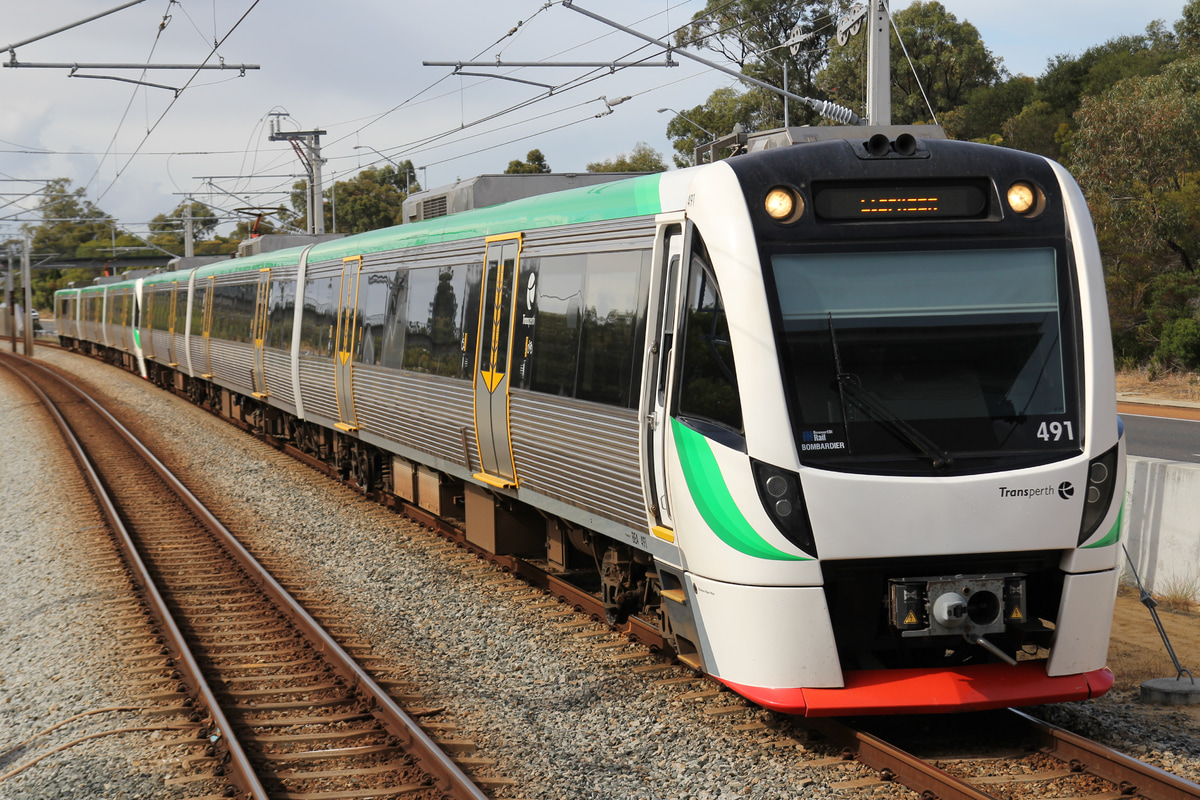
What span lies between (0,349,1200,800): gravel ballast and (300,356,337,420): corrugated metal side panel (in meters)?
1.61

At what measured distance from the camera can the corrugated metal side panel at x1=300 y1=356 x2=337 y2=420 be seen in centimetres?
1466

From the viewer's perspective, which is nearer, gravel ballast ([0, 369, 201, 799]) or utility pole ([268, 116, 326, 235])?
gravel ballast ([0, 369, 201, 799])

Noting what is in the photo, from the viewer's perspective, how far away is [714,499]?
228 inches

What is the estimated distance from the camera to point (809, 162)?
591cm

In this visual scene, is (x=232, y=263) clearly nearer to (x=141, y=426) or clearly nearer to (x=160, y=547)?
(x=141, y=426)

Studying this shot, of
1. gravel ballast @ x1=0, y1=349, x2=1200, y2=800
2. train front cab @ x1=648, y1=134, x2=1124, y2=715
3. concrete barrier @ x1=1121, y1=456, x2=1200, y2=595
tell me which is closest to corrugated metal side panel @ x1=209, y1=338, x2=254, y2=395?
gravel ballast @ x1=0, y1=349, x2=1200, y2=800

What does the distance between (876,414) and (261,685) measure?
169 inches

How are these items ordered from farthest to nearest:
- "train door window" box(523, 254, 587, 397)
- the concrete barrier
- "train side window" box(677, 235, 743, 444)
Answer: the concrete barrier
"train door window" box(523, 254, 587, 397)
"train side window" box(677, 235, 743, 444)

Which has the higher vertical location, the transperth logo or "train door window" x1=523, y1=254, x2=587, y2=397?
"train door window" x1=523, y1=254, x2=587, y2=397

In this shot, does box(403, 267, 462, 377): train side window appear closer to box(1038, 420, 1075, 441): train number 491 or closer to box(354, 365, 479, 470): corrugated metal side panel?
box(354, 365, 479, 470): corrugated metal side panel

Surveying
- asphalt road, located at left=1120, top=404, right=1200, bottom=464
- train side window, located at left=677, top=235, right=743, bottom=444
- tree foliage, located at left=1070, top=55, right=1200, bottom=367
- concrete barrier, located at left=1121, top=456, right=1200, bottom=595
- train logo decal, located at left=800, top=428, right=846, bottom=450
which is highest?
tree foliage, located at left=1070, top=55, right=1200, bottom=367

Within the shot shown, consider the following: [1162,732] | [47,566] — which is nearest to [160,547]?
[47,566]

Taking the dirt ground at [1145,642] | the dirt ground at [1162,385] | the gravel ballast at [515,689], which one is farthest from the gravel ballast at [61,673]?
the dirt ground at [1162,385]

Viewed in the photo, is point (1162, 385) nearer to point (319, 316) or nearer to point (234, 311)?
point (234, 311)
